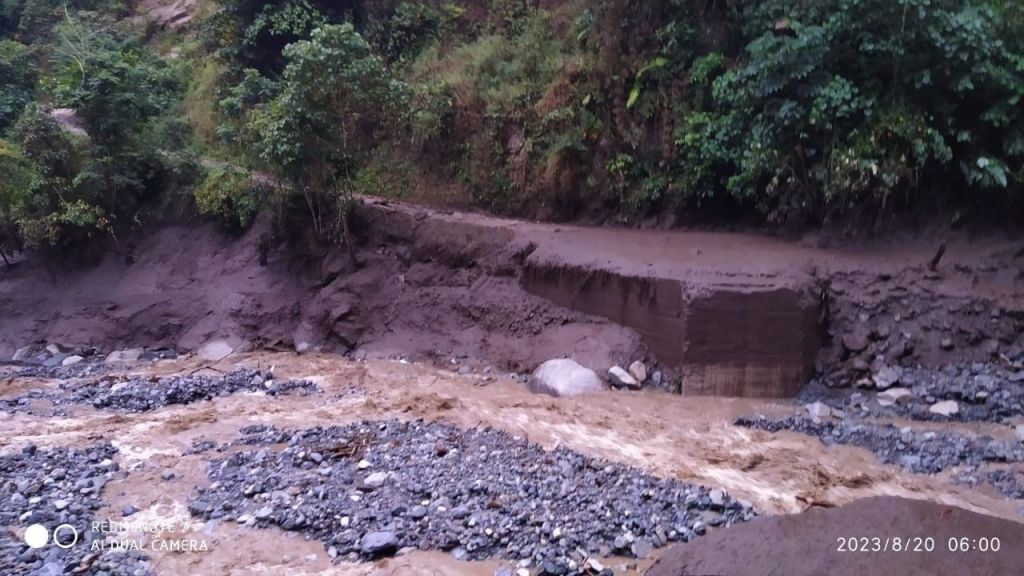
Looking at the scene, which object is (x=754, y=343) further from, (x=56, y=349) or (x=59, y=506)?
(x=56, y=349)

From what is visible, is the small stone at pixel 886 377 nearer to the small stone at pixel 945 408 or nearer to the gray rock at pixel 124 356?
the small stone at pixel 945 408

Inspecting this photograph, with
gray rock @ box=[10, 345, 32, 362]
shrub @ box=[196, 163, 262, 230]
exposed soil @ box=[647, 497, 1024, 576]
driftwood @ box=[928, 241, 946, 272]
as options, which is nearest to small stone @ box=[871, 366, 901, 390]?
driftwood @ box=[928, 241, 946, 272]

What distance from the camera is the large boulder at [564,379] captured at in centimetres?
962

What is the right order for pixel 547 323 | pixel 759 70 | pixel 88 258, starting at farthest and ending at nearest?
pixel 88 258
pixel 547 323
pixel 759 70

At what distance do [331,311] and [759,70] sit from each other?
7.44m

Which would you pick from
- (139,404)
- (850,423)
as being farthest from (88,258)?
(850,423)

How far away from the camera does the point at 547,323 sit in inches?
439

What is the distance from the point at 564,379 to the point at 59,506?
563 centimetres

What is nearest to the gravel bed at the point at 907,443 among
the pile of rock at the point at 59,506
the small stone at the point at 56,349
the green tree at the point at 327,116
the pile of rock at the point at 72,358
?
the pile of rock at the point at 59,506

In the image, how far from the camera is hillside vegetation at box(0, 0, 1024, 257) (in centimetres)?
960

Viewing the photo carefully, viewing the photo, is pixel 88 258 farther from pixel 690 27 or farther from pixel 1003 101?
pixel 1003 101

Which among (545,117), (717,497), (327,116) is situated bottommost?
(717,497)

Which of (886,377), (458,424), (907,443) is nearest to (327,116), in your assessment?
(458,424)

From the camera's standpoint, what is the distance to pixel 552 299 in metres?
11.3
